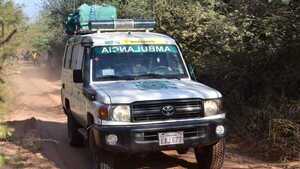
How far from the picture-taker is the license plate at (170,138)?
642 cm

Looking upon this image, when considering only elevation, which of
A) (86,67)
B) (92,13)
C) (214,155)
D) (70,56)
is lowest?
(214,155)

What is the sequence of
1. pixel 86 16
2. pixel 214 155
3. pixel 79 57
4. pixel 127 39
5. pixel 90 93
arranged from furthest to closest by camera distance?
1. pixel 86 16
2. pixel 79 57
3. pixel 127 39
4. pixel 214 155
5. pixel 90 93

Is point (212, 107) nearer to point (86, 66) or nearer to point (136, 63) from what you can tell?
point (136, 63)

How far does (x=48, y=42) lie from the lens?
151ft

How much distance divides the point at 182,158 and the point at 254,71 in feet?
10.0

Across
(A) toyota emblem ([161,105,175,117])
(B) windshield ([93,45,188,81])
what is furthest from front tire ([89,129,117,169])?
(B) windshield ([93,45,188,81])

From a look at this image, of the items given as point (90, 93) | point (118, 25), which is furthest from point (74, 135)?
point (90, 93)

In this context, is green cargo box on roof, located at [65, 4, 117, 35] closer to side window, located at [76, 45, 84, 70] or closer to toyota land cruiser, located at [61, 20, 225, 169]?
side window, located at [76, 45, 84, 70]

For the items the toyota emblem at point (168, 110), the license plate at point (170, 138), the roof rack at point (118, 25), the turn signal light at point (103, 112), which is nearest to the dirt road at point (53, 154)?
the turn signal light at point (103, 112)

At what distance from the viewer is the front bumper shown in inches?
248

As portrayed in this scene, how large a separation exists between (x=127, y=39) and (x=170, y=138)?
218 cm

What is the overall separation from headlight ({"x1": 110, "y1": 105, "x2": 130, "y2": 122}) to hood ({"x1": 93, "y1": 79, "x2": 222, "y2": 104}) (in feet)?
0.24

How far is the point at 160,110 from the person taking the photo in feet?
21.2

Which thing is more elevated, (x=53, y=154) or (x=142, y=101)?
(x=142, y=101)
